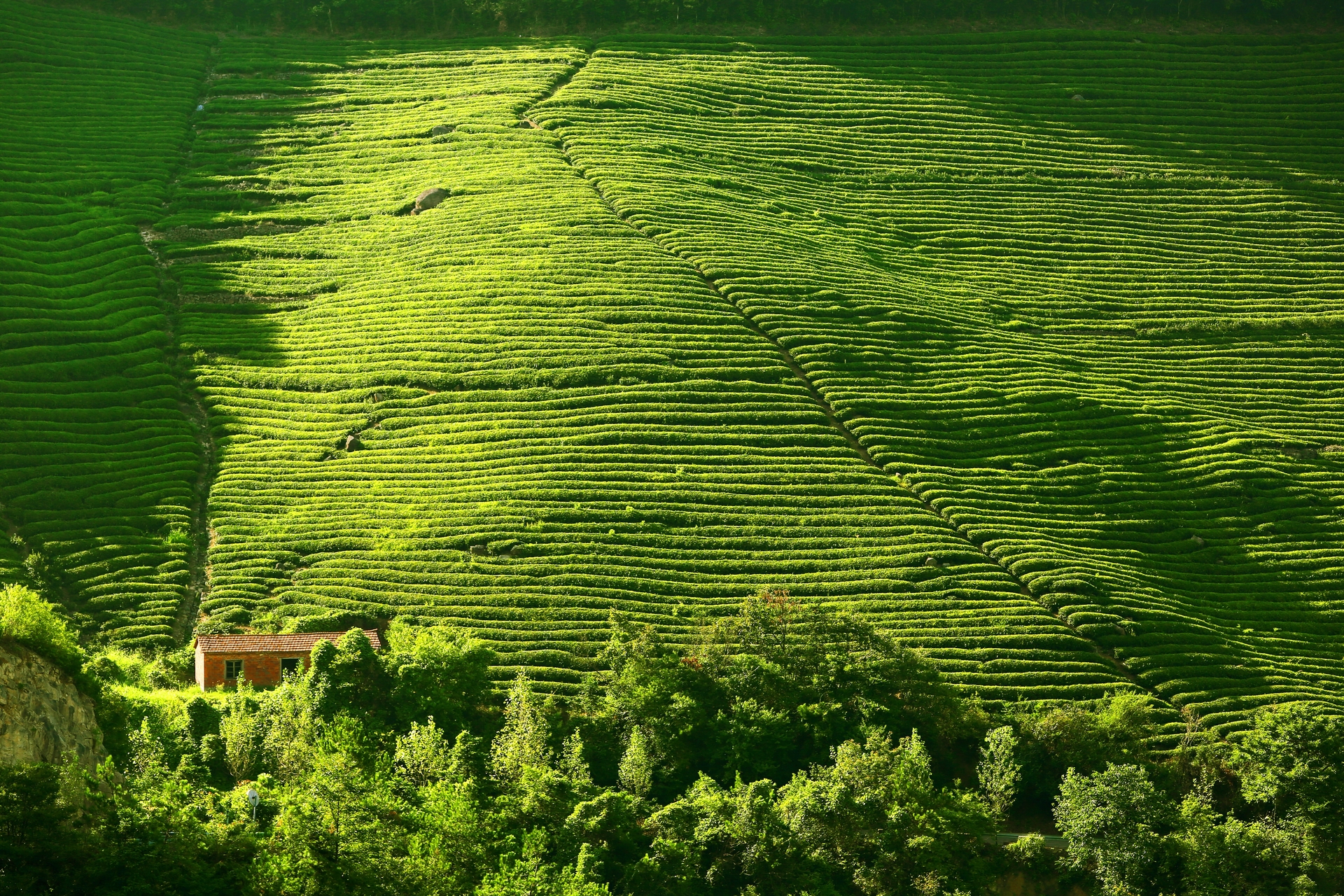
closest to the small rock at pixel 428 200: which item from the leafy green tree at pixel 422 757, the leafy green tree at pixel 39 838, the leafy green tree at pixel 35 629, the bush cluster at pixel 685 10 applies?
the bush cluster at pixel 685 10

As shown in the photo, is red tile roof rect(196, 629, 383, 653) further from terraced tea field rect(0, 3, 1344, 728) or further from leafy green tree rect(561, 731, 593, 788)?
leafy green tree rect(561, 731, 593, 788)

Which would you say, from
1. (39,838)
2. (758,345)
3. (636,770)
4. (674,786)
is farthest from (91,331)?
(39,838)

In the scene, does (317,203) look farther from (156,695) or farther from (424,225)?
(156,695)

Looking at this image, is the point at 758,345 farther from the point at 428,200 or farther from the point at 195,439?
the point at 195,439

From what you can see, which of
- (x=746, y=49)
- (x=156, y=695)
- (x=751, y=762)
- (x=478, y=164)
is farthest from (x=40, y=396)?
(x=746, y=49)

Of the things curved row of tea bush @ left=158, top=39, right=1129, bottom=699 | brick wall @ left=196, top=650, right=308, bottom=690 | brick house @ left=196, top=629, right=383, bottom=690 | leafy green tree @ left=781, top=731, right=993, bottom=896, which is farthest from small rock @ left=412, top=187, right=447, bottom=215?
leafy green tree @ left=781, top=731, right=993, bottom=896

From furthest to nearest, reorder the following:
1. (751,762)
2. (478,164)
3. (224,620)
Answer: (478,164) → (224,620) → (751,762)
